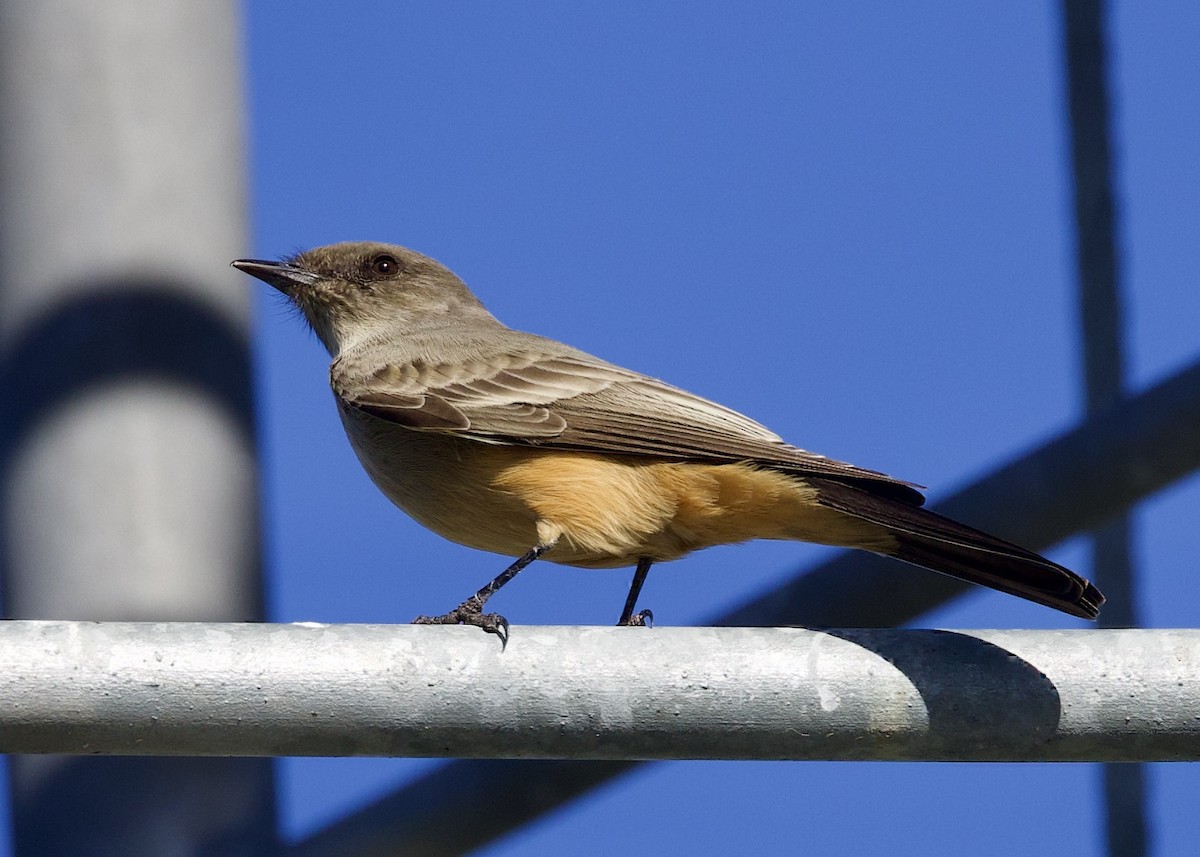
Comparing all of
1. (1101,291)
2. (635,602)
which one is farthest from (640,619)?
(1101,291)

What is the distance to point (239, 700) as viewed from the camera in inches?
84.7

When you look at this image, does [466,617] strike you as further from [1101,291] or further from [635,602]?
[1101,291]

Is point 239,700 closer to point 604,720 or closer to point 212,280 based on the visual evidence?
point 604,720

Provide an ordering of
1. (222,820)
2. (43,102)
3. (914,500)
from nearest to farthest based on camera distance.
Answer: (914,500), (222,820), (43,102)

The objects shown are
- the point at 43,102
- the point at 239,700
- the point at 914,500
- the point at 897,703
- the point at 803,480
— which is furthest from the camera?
the point at 43,102

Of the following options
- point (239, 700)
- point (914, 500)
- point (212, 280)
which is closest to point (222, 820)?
→ point (212, 280)

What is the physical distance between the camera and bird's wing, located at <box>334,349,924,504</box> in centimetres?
412

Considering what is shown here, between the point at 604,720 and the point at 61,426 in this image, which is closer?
the point at 604,720

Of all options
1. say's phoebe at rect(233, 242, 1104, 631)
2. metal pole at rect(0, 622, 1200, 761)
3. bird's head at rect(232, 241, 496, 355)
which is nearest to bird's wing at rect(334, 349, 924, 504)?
say's phoebe at rect(233, 242, 1104, 631)

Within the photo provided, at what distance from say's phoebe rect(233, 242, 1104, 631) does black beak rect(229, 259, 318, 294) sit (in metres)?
0.46

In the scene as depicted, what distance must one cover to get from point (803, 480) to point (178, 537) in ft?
5.72

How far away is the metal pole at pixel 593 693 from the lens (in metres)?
2.16

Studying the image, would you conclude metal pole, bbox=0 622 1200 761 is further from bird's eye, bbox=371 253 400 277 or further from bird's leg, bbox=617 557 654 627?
bird's eye, bbox=371 253 400 277

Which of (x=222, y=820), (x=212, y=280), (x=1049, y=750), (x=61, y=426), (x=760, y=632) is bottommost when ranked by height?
(x=222, y=820)
